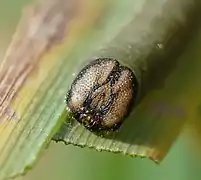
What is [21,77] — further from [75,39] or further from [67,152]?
[67,152]

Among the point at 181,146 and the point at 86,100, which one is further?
the point at 181,146

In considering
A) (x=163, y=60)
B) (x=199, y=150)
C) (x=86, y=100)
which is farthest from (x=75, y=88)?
(x=199, y=150)

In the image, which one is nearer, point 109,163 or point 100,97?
point 100,97

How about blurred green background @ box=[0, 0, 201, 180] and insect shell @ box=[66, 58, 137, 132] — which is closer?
insect shell @ box=[66, 58, 137, 132]

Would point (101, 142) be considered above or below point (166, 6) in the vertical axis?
below
